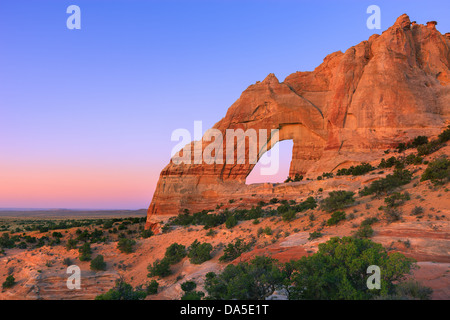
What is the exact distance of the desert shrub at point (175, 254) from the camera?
2045 centimetres

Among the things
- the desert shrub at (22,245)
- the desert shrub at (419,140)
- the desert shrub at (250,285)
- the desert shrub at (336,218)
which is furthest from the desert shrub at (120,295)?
the desert shrub at (419,140)

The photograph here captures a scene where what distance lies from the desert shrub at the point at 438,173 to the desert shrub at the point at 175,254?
16.6m

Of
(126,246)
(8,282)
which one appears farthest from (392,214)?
(8,282)

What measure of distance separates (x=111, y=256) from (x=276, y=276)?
18896 mm

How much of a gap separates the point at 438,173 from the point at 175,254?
17.7 meters

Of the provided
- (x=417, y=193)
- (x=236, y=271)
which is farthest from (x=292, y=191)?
(x=236, y=271)

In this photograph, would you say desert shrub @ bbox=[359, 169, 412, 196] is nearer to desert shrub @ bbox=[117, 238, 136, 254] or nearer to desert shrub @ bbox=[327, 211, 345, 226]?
desert shrub @ bbox=[327, 211, 345, 226]

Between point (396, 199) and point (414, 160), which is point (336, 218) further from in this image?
point (414, 160)

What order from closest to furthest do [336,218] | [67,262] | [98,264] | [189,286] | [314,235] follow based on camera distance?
[189,286] < [314,235] < [336,218] < [98,264] < [67,262]

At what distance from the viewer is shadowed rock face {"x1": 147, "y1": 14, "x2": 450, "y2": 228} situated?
38.2m

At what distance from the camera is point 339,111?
4172cm

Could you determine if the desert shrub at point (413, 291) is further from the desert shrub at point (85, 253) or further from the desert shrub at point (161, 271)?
the desert shrub at point (85, 253)

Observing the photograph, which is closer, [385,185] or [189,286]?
[189,286]
